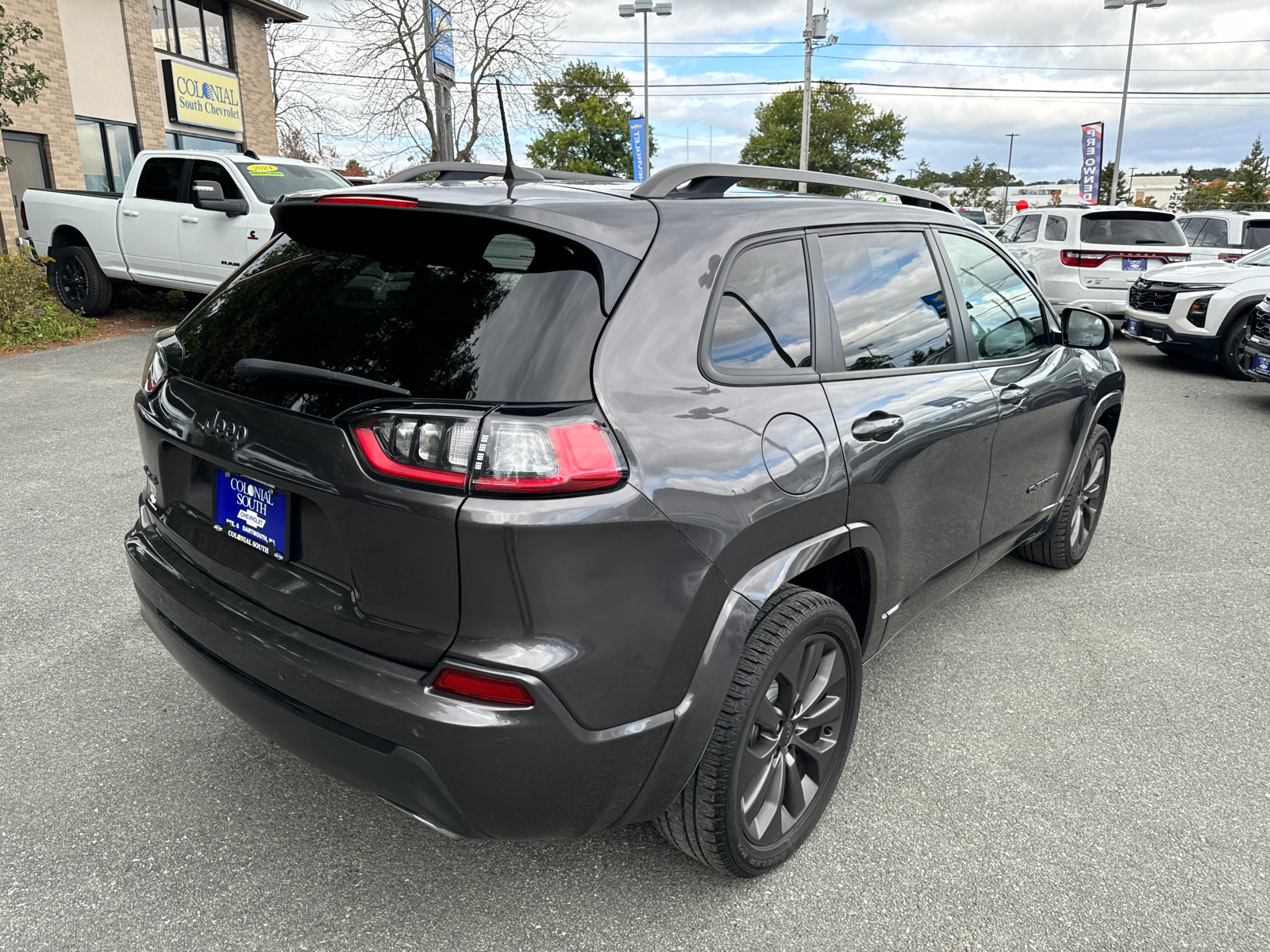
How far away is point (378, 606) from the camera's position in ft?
6.24

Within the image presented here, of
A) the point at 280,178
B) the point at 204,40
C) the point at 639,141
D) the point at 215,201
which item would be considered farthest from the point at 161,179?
the point at 639,141

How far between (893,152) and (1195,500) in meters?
69.4

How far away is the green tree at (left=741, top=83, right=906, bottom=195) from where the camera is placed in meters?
64.6

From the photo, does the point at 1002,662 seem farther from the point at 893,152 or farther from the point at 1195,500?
the point at 893,152

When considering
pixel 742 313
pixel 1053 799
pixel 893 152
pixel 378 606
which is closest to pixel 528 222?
pixel 742 313

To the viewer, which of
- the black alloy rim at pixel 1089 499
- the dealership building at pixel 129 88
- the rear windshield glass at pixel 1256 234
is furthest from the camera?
the dealership building at pixel 129 88

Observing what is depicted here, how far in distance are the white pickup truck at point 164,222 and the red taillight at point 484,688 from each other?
31.0ft

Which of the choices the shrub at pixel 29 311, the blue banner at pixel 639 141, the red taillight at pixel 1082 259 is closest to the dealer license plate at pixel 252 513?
the shrub at pixel 29 311

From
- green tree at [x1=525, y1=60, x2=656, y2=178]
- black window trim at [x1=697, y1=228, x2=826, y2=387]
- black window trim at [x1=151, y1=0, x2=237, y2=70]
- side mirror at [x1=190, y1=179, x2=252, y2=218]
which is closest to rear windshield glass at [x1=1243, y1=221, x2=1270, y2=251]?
side mirror at [x1=190, y1=179, x2=252, y2=218]

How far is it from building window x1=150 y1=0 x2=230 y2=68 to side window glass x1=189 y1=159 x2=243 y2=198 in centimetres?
1176

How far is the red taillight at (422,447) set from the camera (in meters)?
1.78

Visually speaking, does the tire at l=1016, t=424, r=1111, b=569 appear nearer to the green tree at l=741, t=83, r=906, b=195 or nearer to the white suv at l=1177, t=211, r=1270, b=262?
the white suv at l=1177, t=211, r=1270, b=262

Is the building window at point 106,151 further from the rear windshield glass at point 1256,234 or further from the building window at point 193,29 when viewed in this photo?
the rear windshield glass at point 1256,234

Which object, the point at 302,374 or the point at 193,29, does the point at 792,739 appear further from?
the point at 193,29
